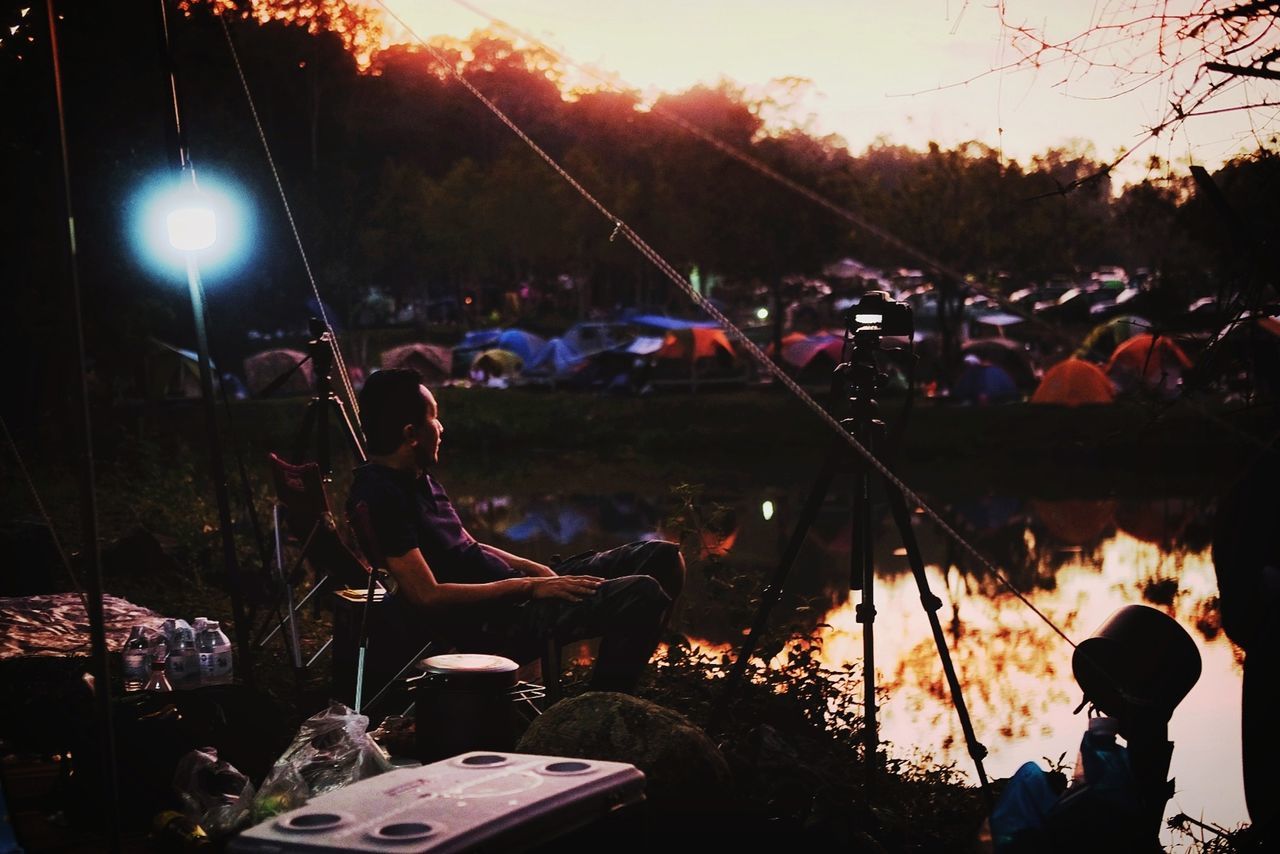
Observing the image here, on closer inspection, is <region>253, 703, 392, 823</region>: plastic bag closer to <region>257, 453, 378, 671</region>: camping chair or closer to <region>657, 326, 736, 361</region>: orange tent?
<region>257, 453, 378, 671</region>: camping chair

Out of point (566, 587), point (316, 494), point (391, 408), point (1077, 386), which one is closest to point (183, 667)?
point (316, 494)

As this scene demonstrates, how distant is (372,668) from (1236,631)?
2695mm

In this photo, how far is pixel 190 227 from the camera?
209 inches

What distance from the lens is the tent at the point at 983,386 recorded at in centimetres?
2842

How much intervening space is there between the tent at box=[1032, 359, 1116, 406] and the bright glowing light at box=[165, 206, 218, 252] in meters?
22.4

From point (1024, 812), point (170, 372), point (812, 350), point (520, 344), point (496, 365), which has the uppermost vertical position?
point (1024, 812)

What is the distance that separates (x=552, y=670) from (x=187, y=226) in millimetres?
2070

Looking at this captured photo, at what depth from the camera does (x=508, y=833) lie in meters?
2.71

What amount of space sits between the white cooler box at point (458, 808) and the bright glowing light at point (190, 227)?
2.88 metres

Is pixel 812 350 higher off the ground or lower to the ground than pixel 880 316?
lower

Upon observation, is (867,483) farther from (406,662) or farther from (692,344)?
(692,344)

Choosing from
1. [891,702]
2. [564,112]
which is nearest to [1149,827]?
[891,702]

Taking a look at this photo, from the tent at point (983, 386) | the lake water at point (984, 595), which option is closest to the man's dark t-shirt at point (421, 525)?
the lake water at point (984, 595)

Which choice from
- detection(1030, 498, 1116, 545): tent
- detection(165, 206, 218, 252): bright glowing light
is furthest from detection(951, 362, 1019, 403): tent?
detection(165, 206, 218, 252): bright glowing light
